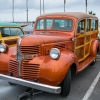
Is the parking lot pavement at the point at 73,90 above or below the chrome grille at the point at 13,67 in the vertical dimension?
below

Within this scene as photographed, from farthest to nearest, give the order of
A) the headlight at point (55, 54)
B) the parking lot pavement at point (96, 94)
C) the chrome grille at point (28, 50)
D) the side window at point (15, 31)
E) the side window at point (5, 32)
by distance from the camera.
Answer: the side window at point (15, 31), the side window at point (5, 32), the parking lot pavement at point (96, 94), the chrome grille at point (28, 50), the headlight at point (55, 54)

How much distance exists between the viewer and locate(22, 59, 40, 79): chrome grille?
385 centimetres

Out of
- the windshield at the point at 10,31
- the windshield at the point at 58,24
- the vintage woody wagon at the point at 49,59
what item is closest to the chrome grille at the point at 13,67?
the vintage woody wagon at the point at 49,59

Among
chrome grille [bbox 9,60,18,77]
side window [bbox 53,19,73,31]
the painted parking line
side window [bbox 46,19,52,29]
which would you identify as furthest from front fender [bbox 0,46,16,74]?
the painted parking line

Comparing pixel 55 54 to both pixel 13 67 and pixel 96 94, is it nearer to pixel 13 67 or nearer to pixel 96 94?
pixel 13 67

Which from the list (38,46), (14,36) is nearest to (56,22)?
(38,46)

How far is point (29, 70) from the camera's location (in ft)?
12.8

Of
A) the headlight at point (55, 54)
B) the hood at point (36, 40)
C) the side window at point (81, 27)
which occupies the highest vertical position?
the side window at point (81, 27)

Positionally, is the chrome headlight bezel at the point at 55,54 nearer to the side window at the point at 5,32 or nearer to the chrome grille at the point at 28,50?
the chrome grille at the point at 28,50

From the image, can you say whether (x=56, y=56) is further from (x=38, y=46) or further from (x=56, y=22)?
(x=56, y=22)

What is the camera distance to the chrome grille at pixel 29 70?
12.6ft

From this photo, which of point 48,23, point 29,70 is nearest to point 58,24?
point 48,23

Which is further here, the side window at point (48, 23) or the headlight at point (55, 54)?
the side window at point (48, 23)

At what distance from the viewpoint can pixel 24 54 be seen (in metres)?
4.00
